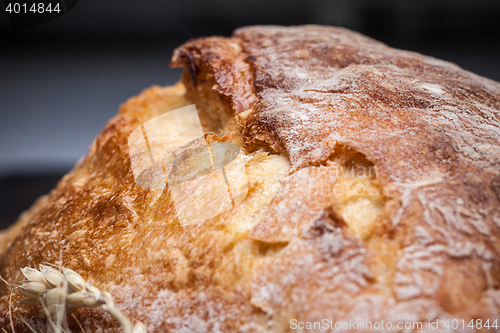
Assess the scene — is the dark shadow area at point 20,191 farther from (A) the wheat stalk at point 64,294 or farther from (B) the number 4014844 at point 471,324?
(B) the number 4014844 at point 471,324

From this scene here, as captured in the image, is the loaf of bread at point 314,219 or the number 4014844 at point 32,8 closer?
the loaf of bread at point 314,219

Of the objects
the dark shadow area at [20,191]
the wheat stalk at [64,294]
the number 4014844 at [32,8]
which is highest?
the number 4014844 at [32,8]

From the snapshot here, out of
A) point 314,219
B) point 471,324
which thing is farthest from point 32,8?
point 471,324

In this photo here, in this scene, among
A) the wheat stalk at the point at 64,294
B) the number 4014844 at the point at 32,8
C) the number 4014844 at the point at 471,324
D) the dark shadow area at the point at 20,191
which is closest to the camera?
the number 4014844 at the point at 471,324

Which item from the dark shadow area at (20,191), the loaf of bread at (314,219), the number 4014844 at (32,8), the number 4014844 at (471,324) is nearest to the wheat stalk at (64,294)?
the loaf of bread at (314,219)

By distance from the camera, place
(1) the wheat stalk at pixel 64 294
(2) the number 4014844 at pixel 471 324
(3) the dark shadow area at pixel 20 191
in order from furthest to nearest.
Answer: (3) the dark shadow area at pixel 20 191
(1) the wheat stalk at pixel 64 294
(2) the number 4014844 at pixel 471 324

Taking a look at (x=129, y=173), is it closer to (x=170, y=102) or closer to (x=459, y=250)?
(x=170, y=102)

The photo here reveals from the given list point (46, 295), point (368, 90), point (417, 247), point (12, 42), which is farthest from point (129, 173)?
point (12, 42)

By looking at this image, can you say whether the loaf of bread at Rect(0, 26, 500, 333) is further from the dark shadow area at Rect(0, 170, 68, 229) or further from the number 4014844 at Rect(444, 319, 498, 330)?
the dark shadow area at Rect(0, 170, 68, 229)
